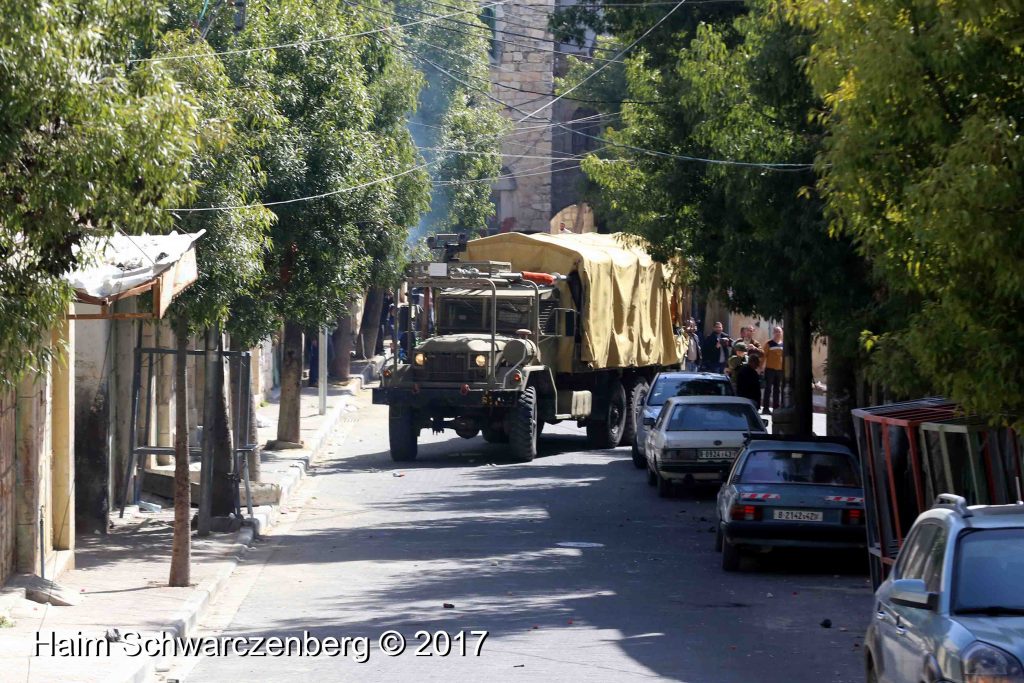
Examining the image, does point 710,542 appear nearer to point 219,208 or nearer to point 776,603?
point 776,603

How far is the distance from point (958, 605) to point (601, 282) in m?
20.4

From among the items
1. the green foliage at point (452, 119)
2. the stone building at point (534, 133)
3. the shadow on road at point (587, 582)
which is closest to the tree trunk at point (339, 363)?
the green foliage at point (452, 119)

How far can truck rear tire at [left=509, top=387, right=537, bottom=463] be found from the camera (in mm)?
24141

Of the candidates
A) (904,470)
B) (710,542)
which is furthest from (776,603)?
(710,542)

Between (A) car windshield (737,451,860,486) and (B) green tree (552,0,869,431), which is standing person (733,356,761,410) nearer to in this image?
(B) green tree (552,0,869,431)

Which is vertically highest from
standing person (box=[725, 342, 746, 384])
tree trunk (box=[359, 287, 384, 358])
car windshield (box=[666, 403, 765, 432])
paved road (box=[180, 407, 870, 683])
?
tree trunk (box=[359, 287, 384, 358])

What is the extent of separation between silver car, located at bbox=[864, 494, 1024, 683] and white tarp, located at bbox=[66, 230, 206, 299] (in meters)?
5.53

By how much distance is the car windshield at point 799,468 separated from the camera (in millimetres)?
14328

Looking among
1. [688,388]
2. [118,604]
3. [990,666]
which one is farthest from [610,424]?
[990,666]

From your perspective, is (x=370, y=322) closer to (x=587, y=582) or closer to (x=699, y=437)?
(x=699, y=437)

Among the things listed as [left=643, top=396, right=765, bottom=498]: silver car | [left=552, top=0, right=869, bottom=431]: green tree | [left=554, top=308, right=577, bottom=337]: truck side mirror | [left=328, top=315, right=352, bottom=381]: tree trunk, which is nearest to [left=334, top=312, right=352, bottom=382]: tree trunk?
[left=328, top=315, right=352, bottom=381]: tree trunk

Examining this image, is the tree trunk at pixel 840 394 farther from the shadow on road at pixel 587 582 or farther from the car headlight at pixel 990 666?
the car headlight at pixel 990 666

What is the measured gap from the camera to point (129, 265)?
10719mm

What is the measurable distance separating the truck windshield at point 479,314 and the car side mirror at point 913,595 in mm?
18439
